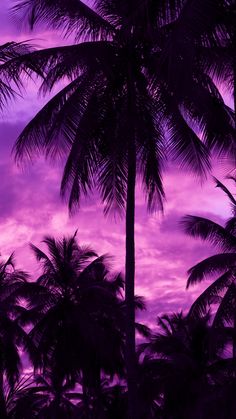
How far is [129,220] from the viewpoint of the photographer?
61.8ft

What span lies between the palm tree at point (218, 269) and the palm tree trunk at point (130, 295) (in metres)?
6.52

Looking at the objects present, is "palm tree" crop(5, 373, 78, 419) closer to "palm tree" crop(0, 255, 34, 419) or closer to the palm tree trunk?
"palm tree" crop(0, 255, 34, 419)

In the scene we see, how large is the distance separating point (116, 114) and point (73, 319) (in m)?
13.4

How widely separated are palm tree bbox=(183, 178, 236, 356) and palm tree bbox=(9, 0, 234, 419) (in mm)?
6940

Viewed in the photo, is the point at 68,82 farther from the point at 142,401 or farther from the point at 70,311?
the point at 142,401

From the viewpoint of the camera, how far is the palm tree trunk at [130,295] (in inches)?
688

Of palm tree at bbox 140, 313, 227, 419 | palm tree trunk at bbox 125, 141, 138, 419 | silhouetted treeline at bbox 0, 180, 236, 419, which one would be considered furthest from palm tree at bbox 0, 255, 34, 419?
palm tree trunk at bbox 125, 141, 138, 419

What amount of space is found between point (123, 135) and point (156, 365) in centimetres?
1481

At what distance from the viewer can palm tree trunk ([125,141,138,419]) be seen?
57.4ft

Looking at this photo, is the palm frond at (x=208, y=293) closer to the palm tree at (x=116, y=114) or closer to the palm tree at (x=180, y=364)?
the palm tree at (x=180, y=364)

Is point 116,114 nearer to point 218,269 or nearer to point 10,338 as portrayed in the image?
point 218,269

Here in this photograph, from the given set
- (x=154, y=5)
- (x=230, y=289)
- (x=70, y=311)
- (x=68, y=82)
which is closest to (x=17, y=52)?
(x=154, y=5)

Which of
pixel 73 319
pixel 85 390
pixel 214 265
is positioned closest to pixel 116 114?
pixel 214 265

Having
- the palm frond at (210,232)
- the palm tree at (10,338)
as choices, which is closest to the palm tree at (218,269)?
the palm frond at (210,232)
